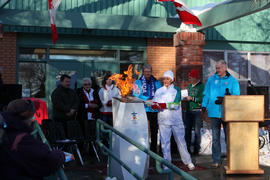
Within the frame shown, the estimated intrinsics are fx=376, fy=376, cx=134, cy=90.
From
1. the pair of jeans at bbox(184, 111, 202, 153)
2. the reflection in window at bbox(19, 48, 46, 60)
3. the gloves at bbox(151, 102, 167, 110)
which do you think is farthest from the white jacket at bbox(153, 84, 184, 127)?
the reflection in window at bbox(19, 48, 46, 60)

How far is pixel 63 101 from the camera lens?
27.0ft

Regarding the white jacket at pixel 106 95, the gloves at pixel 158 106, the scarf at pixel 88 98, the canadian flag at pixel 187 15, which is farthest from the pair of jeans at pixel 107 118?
the canadian flag at pixel 187 15

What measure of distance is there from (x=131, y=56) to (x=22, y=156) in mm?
9921

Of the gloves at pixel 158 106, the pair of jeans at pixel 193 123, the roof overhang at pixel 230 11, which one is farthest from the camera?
the pair of jeans at pixel 193 123

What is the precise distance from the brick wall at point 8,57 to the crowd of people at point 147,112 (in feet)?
12.0

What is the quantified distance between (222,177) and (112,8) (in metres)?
7.58

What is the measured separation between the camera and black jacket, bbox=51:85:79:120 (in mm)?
8133

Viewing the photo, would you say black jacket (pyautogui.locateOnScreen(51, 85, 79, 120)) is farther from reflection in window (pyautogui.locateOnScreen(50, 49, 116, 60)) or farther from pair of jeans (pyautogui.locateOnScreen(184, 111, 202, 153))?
reflection in window (pyautogui.locateOnScreen(50, 49, 116, 60))

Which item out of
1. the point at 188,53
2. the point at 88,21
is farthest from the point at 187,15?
the point at 88,21

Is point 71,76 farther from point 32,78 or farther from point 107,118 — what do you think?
point 107,118

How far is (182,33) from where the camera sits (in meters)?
10.9

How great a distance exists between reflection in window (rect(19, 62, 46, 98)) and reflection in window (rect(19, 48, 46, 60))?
0.20m

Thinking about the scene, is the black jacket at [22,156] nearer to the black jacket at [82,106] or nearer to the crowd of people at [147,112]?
the crowd of people at [147,112]

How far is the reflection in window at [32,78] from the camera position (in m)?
11.9
